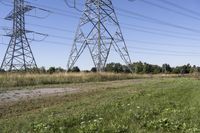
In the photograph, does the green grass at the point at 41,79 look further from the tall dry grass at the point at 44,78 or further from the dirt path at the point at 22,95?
the dirt path at the point at 22,95

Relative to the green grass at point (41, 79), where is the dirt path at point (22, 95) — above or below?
below

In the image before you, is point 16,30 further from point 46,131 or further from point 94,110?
point 46,131

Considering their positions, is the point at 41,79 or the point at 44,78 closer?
the point at 41,79

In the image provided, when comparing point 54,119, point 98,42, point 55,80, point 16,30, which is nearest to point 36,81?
point 55,80

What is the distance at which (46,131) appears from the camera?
8.12 meters

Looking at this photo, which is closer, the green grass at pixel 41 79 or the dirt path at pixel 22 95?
the dirt path at pixel 22 95

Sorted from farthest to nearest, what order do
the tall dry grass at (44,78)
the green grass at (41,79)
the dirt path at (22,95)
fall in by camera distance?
the tall dry grass at (44,78) → the green grass at (41,79) → the dirt path at (22,95)

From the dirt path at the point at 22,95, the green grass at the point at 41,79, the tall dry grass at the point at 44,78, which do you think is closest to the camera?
the dirt path at the point at 22,95

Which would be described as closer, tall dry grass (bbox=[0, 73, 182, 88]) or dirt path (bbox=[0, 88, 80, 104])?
dirt path (bbox=[0, 88, 80, 104])

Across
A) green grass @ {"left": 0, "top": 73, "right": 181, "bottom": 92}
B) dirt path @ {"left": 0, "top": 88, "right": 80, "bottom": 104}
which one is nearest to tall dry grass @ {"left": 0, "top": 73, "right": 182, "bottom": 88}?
green grass @ {"left": 0, "top": 73, "right": 181, "bottom": 92}

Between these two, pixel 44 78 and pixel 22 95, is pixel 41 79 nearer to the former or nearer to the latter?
pixel 44 78

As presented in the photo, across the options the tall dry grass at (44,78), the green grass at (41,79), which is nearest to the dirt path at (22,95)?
the green grass at (41,79)

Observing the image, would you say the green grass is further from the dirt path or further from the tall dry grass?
the dirt path

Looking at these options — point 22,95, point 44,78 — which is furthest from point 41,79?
point 22,95
